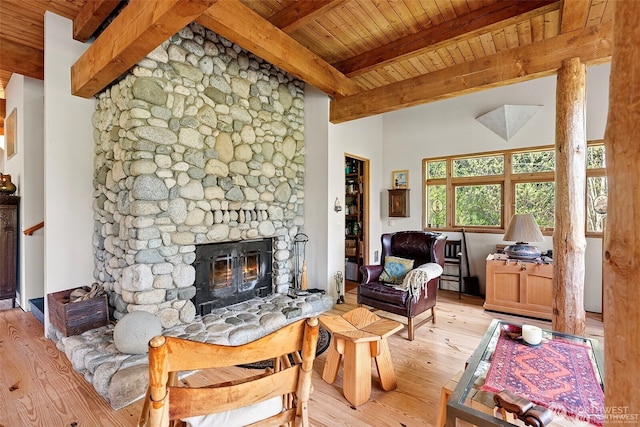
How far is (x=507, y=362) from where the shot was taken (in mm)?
1600

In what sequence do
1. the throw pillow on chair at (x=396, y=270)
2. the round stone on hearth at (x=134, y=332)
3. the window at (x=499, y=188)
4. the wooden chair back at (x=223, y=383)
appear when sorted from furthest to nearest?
1. the window at (x=499, y=188)
2. the throw pillow on chair at (x=396, y=270)
3. the round stone on hearth at (x=134, y=332)
4. the wooden chair back at (x=223, y=383)

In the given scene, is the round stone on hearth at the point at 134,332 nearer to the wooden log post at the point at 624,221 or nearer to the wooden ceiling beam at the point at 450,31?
the wooden log post at the point at 624,221

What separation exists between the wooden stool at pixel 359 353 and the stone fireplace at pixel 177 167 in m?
1.58

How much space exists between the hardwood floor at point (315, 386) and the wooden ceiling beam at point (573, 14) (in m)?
3.01

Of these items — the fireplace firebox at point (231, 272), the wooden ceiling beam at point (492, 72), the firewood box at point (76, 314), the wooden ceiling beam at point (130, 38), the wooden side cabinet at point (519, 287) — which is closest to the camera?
the wooden ceiling beam at point (130, 38)

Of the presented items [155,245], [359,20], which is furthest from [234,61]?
[155,245]

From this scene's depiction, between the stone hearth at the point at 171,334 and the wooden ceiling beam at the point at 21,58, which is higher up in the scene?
the wooden ceiling beam at the point at 21,58

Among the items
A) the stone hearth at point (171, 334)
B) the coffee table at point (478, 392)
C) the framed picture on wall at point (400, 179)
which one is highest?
the framed picture on wall at point (400, 179)

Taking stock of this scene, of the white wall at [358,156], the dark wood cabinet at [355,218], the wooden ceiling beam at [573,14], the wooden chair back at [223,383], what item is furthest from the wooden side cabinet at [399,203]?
the wooden chair back at [223,383]

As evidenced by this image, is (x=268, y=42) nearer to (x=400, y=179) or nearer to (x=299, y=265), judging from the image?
(x=299, y=265)

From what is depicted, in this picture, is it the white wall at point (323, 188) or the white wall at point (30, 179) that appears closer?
the white wall at point (30, 179)

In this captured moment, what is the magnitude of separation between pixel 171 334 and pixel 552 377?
2.77m

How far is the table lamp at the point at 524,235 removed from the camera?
3.60 m

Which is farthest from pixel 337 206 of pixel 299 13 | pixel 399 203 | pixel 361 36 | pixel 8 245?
pixel 8 245
